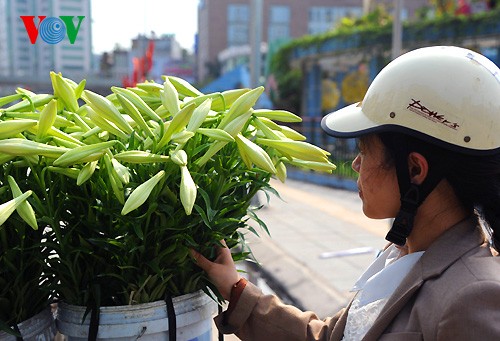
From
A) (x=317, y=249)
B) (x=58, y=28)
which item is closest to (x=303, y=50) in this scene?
(x=317, y=249)

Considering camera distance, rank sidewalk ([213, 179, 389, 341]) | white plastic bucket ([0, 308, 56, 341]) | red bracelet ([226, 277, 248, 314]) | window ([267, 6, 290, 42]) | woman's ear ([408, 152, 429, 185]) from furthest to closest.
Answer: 1. window ([267, 6, 290, 42])
2. sidewalk ([213, 179, 389, 341])
3. red bracelet ([226, 277, 248, 314])
4. woman's ear ([408, 152, 429, 185])
5. white plastic bucket ([0, 308, 56, 341])

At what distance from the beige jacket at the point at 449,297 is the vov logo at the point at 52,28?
3.75 feet

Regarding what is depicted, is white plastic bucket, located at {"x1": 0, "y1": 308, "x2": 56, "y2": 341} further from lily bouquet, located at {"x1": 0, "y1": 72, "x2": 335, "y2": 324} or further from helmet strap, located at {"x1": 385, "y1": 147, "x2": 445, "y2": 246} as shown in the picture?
helmet strap, located at {"x1": 385, "y1": 147, "x2": 445, "y2": 246}

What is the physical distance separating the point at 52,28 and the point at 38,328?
0.87 metres

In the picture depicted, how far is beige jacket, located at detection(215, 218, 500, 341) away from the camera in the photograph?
3.82 ft

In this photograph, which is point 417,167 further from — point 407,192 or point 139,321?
point 139,321

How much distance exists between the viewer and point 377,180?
143 cm

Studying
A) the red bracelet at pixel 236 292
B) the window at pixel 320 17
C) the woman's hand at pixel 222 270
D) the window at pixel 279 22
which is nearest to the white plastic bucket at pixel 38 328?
the woman's hand at pixel 222 270

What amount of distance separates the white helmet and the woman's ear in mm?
55

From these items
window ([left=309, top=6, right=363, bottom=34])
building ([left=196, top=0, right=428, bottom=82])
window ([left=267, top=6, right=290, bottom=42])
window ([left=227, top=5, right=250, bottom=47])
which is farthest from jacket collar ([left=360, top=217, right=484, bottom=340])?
window ([left=309, top=6, right=363, bottom=34])

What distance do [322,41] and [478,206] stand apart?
1486 cm

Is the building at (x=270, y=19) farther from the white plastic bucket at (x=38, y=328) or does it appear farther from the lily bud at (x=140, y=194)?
the lily bud at (x=140, y=194)

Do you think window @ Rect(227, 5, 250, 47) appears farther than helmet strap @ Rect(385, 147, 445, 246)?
Yes

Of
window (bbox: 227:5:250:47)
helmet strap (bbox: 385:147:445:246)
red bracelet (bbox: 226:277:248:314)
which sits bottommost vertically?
red bracelet (bbox: 226:277:248:314)
